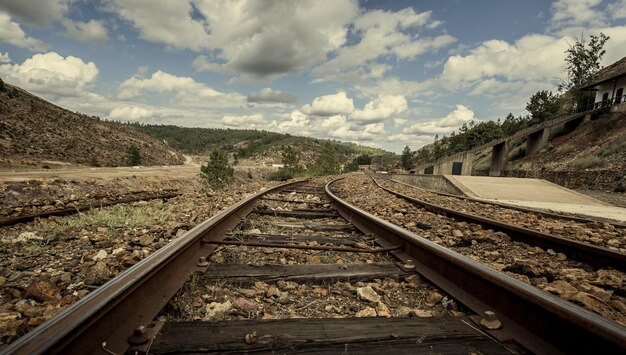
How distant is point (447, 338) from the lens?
1.50m

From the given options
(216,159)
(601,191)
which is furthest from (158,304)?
(216,159)

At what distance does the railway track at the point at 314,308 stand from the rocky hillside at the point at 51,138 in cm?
4101

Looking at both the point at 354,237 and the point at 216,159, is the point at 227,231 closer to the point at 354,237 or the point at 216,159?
the point at 354,237

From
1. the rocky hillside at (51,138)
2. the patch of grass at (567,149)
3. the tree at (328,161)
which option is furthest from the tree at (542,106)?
the rocky hillside at (51,138)

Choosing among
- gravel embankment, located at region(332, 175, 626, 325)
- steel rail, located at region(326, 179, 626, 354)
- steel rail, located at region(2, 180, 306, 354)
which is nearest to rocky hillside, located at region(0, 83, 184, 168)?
steel rail, located at region(2, 180, 306, 354)

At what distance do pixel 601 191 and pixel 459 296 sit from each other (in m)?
20.0

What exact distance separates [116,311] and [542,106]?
71.1 metres

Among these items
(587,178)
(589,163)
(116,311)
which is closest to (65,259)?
(116,311)

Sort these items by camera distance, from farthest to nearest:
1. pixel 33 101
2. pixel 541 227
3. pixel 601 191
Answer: pixel 33 101, pixel 601 191, pixel 541 227

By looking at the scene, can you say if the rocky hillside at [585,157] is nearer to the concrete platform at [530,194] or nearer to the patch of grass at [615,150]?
the patch of grass at [615,150]

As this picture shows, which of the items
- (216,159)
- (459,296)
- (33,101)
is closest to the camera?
(459,296)

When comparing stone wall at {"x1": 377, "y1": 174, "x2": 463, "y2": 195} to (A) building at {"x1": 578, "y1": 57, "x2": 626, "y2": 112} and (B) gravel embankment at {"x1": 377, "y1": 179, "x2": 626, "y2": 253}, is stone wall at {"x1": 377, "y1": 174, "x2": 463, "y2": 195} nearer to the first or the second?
(B) gravel embankment at {"x1": 377, "y1": 179, "x2": 626, "y2": 253}

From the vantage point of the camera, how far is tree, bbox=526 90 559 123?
5400cm

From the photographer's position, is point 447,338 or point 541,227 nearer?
point 447,338
